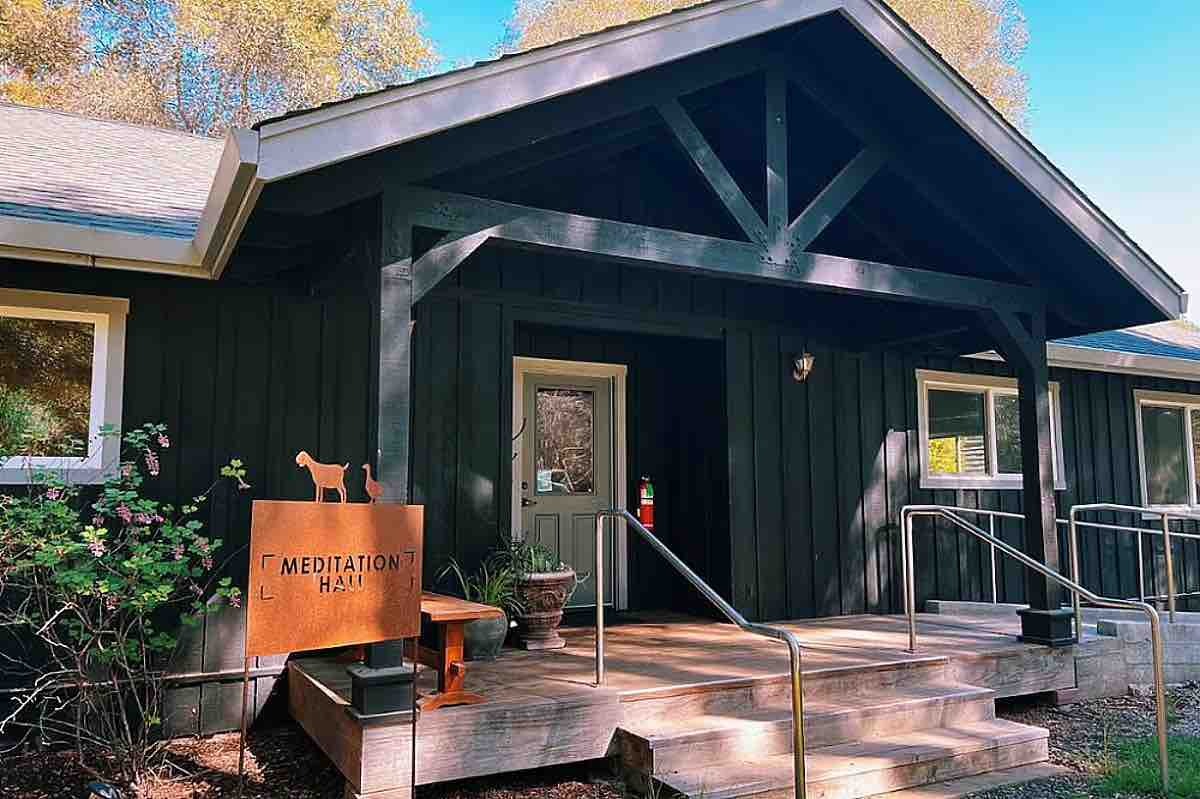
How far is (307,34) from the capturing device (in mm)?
19266

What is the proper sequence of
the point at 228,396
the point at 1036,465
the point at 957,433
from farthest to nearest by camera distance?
the point at 957,433 < the point at 1036,465 < the point at 228,396

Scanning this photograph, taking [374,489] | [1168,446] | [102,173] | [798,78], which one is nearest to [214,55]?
[102,173]

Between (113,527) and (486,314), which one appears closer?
(113,527)

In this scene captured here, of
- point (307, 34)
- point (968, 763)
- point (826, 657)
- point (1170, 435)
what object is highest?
point (307, 34)

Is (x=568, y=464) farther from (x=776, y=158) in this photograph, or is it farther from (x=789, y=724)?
(x=789, y=724)

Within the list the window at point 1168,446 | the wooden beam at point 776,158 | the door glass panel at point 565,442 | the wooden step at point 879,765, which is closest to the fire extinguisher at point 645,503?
→ the door glass panel at point 565,442

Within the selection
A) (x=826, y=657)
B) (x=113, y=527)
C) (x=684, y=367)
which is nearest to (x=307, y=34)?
(x=684, y=367)

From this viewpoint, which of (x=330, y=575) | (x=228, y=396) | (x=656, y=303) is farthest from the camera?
(x=656, y=303)

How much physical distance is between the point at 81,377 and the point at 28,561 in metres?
1.25

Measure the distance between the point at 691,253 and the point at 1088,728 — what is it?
3462mm

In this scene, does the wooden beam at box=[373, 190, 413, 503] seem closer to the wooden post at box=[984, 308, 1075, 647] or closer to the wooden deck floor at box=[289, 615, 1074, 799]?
the wooden deck floor at box=[289, 615, 1074, 799]

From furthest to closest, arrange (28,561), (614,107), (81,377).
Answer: (81,377) < (614,107) < (28,561)

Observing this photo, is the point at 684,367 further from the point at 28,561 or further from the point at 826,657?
the point at 28,561

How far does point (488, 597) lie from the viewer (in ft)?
17.0
